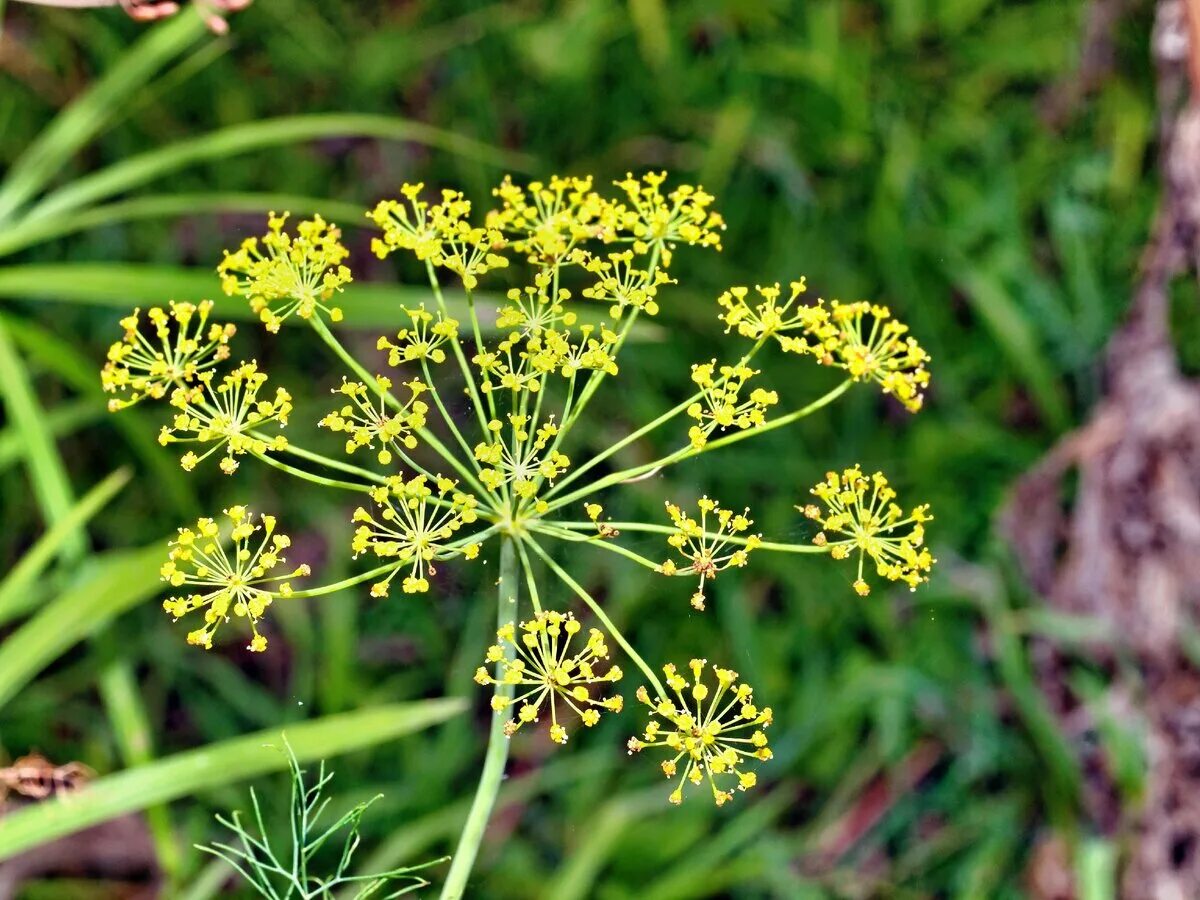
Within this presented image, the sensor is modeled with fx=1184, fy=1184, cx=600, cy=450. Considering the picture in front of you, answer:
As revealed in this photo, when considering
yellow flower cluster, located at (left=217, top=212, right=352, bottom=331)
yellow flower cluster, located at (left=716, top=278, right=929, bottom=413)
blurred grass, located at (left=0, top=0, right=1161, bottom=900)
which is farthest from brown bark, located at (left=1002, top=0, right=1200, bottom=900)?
yellow flower cluster, located at (left=217, top=212, right=352, bottom=331)

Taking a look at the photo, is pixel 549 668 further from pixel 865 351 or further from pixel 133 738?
pixel 133 738

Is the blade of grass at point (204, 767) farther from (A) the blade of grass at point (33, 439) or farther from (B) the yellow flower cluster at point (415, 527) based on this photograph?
(B) the yellow flower cluster at point (415, 527)

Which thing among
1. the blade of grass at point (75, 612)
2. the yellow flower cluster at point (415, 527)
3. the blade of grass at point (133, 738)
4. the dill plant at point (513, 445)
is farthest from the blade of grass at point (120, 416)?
the yellow flower cluster at point (415, 527)

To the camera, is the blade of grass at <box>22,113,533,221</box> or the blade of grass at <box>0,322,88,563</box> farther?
the blade of grass at <box>22,113,533,221</box>

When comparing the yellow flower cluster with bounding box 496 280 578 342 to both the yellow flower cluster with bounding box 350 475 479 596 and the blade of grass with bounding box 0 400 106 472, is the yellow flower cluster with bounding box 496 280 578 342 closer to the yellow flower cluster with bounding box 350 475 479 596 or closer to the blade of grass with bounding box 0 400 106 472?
the yellow flower cluster with bounding box 350 475 479 596

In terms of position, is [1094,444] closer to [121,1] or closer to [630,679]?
[630,679]

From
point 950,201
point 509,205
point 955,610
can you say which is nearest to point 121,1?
point 509,205
